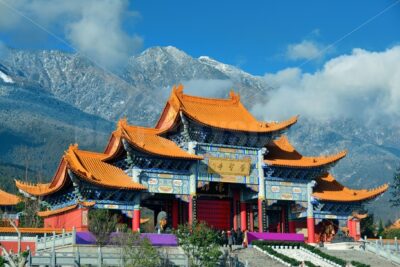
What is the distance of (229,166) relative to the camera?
39344 mm

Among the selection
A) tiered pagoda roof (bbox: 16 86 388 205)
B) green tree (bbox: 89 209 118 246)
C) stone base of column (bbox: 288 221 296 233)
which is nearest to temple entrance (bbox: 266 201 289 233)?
stone base of column (bbox: 288 221 296 233)

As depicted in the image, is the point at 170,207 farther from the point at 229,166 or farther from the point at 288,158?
the point at 288,158

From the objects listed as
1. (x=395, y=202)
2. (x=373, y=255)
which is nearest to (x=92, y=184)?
(x=373, y=255)

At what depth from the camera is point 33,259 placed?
26.6 meters

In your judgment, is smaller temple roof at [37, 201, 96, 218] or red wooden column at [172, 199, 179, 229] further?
red wooden column at [172, 199, 179, 229]

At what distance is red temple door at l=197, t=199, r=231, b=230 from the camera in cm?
4178

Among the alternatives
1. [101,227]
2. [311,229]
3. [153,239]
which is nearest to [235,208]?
[311,229]

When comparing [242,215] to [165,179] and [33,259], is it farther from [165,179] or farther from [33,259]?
[33,259]

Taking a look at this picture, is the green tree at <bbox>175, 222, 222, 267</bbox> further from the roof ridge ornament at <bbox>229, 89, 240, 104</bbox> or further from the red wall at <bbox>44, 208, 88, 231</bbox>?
the roof ridge ornament at <bbox>229, 89, 240, 104</bbox>

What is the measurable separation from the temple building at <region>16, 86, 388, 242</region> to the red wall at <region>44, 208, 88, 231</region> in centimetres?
5

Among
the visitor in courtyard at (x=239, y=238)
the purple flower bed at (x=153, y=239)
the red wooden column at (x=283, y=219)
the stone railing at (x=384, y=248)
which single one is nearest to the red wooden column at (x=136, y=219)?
the purple flower bed at (x=153, y=239)

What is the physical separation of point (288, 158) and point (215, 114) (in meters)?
5.32

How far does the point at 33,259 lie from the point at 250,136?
57.0ft

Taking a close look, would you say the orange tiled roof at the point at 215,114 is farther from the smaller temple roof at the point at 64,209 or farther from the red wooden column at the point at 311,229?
the smaller temple roof at the point at 64,209
